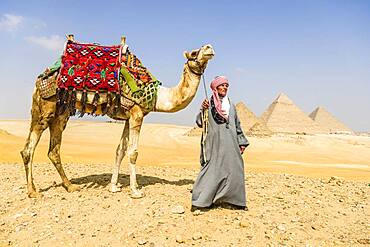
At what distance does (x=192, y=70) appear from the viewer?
20.6 ft

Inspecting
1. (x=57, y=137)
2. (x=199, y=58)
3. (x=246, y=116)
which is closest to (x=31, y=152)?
(x=57, y=137)

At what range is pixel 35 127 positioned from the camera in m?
6.76

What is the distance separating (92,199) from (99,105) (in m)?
1.67

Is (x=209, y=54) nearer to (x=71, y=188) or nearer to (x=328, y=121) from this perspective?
(x=71, y=188)

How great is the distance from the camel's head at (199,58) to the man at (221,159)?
20.8 inches

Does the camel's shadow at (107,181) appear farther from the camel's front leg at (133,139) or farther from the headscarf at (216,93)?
the headscarf at (216,93)

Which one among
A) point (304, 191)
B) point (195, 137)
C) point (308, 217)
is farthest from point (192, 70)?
point (195, 137)

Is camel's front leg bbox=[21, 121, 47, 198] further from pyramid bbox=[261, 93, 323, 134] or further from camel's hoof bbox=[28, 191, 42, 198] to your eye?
pyramid bbox=[261, 93, 323, 134]

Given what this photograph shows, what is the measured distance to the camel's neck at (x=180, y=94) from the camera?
250 inches

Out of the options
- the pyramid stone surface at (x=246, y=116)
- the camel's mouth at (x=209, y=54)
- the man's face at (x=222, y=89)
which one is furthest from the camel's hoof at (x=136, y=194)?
the pyramid stone surface at (x=246, y=116)

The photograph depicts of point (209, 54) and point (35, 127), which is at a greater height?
point (209, 54)

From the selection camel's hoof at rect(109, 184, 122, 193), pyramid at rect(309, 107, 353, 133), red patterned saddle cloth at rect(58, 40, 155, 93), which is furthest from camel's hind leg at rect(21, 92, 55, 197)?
pyramid at rect(309, 107, 353, 133)

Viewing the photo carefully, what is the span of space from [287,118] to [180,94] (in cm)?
8087

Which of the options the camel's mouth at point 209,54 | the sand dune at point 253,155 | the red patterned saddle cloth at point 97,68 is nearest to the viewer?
the camel's mouth at point 209,54
